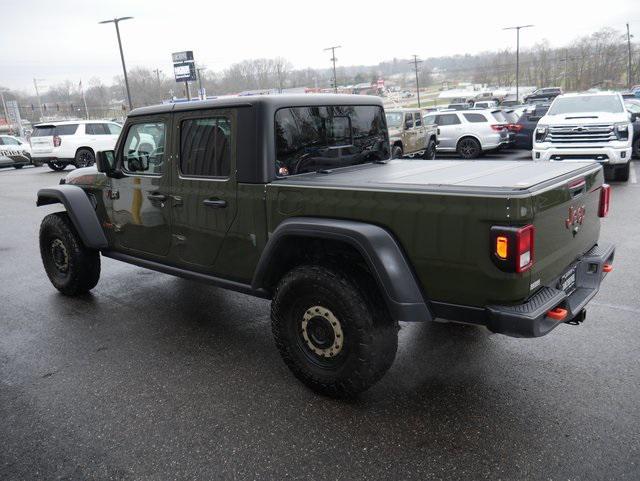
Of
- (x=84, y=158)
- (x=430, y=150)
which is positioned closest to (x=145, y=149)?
(x=430, y=150)

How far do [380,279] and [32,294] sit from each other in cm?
440

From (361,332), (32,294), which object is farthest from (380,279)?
(32,294)

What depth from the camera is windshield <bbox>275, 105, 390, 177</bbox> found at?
3.55 m

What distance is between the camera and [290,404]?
3215 mm

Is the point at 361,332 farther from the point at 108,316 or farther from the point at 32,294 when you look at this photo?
the point at 32,294

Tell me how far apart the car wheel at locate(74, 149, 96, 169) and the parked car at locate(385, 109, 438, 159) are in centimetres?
1137

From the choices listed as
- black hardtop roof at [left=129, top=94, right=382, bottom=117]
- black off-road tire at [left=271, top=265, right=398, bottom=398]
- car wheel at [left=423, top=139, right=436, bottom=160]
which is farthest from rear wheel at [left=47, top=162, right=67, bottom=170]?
black off-road tire at [left=271, top=265, right=398, bottom=398]

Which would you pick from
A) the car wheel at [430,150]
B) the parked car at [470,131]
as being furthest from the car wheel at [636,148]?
the car wheel at [430,150]

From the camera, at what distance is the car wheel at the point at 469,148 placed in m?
16.0

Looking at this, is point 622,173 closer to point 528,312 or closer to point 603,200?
point 603,200

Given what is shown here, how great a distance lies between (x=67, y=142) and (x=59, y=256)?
15.7 metres

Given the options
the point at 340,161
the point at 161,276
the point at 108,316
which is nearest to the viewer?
the point at 340,161

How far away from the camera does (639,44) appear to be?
78562 mm

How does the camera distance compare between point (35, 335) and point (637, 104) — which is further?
point (637, 104)
